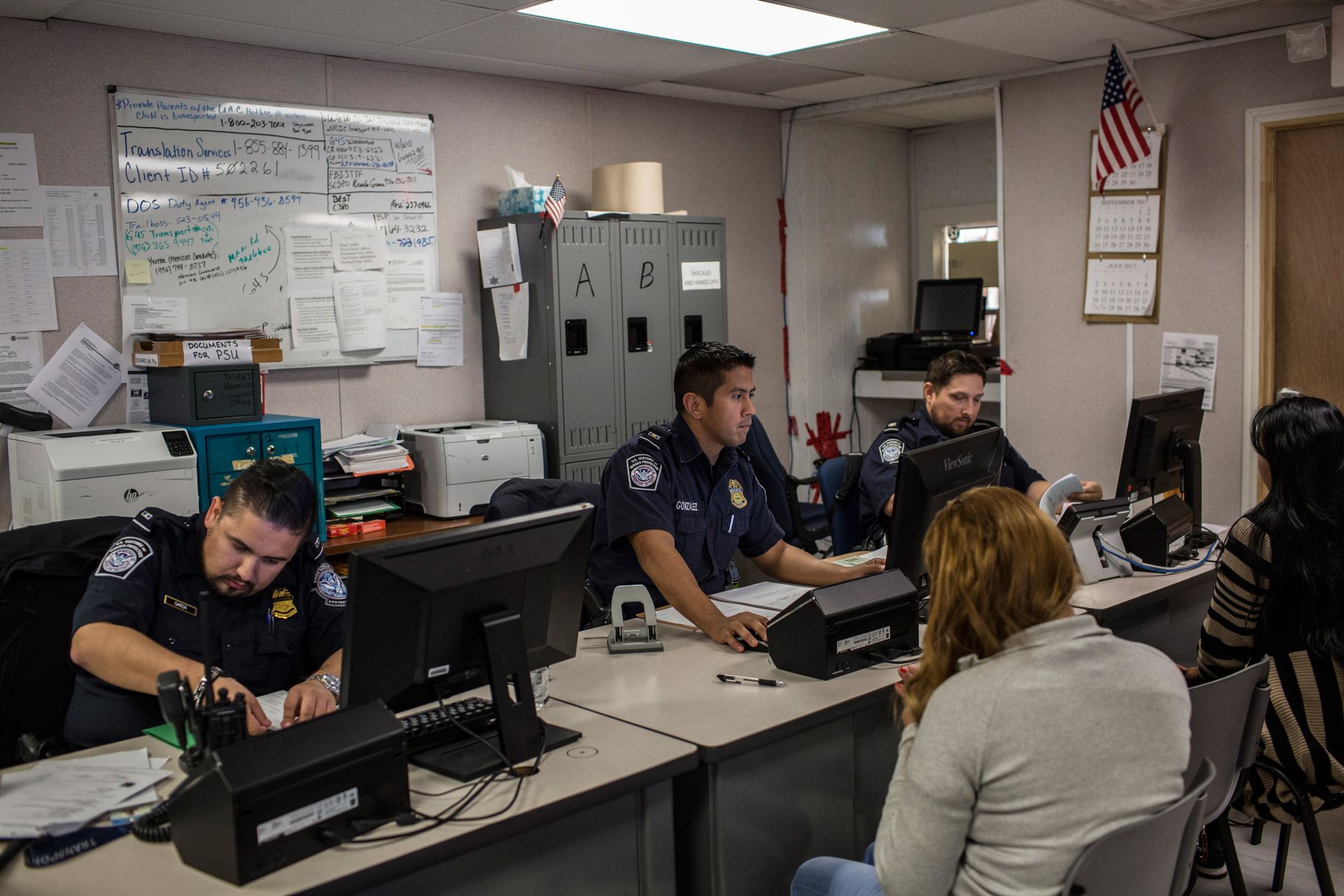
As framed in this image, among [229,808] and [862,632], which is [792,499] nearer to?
[862,632]

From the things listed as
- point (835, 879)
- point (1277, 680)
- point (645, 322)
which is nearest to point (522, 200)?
point (645, 322)

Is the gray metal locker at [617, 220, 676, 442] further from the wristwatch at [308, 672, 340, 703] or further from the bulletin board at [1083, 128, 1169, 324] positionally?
the wristwatch at [308, 672, 340, 703]

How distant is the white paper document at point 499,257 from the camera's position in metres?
4.79

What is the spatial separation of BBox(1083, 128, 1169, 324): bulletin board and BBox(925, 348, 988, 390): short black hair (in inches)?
63.4

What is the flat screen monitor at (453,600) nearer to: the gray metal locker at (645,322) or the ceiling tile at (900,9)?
the ceiling tile at (900,9)

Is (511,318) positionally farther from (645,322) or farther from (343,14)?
(343,14)

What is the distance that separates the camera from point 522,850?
Answer: 183cm

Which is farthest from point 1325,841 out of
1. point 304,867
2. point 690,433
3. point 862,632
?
point 304,867

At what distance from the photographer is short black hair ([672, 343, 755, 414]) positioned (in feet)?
9.92

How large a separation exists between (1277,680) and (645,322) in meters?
3.09

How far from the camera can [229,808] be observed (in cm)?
153

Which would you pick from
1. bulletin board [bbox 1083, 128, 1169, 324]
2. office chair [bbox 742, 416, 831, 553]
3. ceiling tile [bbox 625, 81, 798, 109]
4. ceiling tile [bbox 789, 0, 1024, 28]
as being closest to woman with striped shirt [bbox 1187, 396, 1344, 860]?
office chair [bbox 742, 416, 831, 553]

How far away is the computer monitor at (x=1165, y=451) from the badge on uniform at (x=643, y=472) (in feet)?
4.79

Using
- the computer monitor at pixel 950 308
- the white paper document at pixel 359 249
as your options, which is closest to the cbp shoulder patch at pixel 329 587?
the white paper document at pixel 359 249
